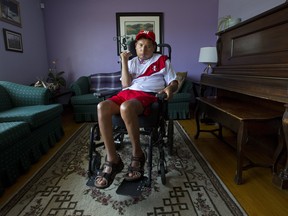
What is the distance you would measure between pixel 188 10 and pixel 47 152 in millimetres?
3509

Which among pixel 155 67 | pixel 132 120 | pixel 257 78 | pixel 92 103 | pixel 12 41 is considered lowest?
pixel 92 103

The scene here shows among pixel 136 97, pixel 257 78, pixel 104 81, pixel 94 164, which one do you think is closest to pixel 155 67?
pixel 136 97

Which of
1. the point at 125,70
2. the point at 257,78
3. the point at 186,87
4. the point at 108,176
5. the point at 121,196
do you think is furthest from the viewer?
the point at 186,87

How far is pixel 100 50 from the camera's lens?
158 inches

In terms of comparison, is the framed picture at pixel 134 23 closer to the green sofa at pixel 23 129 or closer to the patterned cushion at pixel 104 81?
the patterned cushion at pixel 104 81

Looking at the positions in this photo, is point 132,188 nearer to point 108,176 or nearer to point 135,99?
point 108,176

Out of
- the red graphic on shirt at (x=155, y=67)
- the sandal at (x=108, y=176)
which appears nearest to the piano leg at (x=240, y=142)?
the red graphic on shirt at (x=155, y=67)

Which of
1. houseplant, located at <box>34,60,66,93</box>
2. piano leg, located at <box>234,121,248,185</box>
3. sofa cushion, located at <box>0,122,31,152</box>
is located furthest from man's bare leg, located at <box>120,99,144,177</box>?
houseplant, located at <box>34,60,66,93</box>

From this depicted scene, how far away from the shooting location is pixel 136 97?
5.22 feet

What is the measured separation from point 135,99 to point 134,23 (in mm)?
2842

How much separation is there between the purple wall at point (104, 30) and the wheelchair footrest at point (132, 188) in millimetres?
3072

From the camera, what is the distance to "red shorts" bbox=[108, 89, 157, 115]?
1.59m

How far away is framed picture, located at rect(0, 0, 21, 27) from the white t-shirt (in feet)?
7.22

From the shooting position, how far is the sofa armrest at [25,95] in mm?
2467
